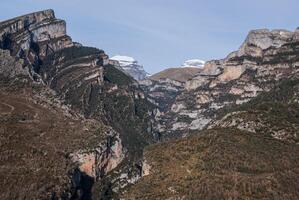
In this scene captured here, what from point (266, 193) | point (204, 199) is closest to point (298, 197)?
point (266, 193)

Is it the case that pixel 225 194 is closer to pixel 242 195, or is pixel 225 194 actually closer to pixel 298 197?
pixel 242 195

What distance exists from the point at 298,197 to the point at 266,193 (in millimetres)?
9178

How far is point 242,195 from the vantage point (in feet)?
653

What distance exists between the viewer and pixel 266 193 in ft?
656

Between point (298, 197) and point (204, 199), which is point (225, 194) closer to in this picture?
point (204, 199)

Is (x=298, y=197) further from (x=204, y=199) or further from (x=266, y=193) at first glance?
(x=204, y=199)

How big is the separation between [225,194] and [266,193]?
11.8m

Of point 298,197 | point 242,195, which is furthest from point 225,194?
point 298,197

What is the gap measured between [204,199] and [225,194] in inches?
243

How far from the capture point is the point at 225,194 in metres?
200

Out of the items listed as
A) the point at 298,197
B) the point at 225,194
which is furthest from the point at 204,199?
the point at 298,197

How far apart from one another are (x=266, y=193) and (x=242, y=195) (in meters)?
7.03

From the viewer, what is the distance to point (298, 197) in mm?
199625

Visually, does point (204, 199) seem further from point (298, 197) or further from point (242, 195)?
point (298, 197)
